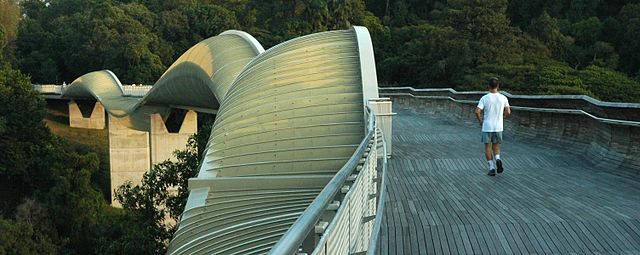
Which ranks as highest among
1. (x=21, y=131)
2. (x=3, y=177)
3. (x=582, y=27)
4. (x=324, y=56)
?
(x=582, y=27)

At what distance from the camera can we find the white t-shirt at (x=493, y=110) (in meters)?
10.3

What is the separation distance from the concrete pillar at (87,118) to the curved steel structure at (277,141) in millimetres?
52949

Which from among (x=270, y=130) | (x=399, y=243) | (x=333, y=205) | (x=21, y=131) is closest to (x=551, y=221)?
(x=399, y=243)

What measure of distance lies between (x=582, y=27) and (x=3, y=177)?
40.9m

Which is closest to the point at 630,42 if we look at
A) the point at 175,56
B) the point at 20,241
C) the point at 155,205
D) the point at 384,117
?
the point at 155,205

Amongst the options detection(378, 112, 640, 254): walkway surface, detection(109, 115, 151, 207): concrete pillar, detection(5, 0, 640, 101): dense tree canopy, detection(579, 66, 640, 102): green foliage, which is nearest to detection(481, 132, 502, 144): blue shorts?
detection(378, 112, 640, 254): walkway surface

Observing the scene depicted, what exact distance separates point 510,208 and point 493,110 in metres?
2.88

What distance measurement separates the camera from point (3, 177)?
45.6m

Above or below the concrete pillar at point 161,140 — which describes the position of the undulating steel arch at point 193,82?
above

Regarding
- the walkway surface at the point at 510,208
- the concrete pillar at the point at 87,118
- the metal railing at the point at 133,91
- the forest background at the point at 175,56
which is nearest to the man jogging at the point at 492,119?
the walkway surface at the point at 510,208

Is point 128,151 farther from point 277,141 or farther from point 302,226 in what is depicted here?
point 302,226

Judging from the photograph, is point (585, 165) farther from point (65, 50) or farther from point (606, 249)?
point (65, 50)

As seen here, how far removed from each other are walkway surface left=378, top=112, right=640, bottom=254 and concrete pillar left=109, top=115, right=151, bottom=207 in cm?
3682

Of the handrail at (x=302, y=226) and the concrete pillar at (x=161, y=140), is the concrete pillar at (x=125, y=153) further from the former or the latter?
the handrail at (x=302, y=226)
